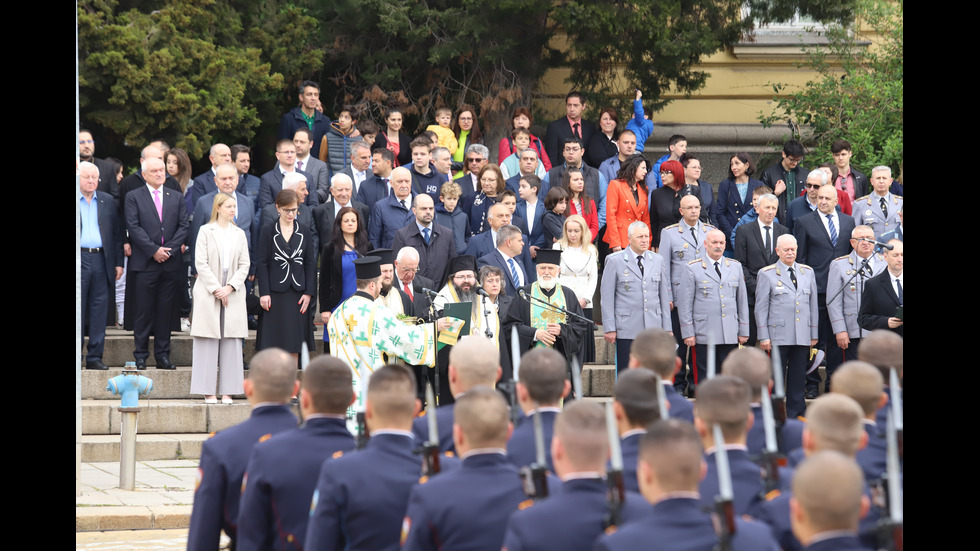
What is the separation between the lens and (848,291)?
12.6 metres

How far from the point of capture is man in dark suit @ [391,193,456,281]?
11953 mm

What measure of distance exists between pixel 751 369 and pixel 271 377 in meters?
2.29

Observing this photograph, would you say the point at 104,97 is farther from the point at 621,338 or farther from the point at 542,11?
the point at 621,338

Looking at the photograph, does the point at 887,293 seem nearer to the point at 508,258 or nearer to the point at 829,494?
the point at 508,258

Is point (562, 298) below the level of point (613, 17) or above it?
below

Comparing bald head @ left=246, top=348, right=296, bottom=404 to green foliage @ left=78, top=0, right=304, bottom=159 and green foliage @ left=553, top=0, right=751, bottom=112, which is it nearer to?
green foliage @ left=78, top=0, right=304, bottom=159

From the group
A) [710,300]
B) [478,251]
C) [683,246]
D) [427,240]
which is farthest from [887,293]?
[427,240]

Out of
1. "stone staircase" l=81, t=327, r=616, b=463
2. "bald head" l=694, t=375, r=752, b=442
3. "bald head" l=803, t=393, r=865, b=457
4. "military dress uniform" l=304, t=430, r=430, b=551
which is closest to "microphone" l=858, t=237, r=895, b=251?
"stone staircase" l=81, t=327, r=616, b=463

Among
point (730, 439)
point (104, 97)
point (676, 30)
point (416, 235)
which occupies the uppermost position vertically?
point (676, 30)

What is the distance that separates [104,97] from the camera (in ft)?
45.9

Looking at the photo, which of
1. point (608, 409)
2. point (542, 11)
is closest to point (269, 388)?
point (608, 409)

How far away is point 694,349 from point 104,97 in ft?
23.1

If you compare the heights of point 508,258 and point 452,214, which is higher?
point 452,214

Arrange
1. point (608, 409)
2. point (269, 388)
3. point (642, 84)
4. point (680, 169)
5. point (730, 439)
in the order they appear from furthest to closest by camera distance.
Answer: point (642, 84), point (680, 169), point (269, 388), point (730, 439), point (608, 409)
